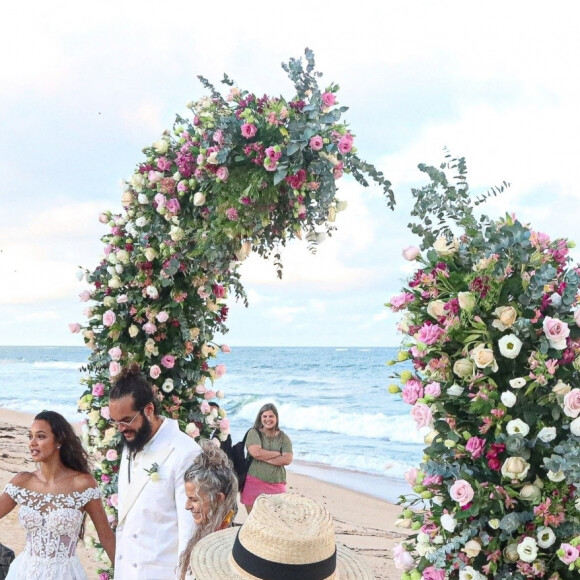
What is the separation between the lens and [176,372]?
16.1 ft

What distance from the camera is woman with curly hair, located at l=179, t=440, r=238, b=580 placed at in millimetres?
2832

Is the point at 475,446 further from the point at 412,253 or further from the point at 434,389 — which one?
the point at 412,253

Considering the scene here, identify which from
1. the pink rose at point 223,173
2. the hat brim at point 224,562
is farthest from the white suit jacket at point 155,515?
the pink rose at point 223,173

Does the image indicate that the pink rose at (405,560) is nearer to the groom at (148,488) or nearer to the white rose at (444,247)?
the groom at (148,488)

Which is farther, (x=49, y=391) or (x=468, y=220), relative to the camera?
(x=49, y=391)

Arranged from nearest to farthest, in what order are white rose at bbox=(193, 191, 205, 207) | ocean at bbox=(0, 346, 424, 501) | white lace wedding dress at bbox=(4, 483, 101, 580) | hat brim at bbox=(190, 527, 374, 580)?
hat brim at bbox=(190, 527, 374, 580) < white lace wedding dress at bbox=(4, 483, 101, 580) < white rose at bbox=(193, 191, 205, 207) < ocean at bbox=(0, 346, 424, 501)

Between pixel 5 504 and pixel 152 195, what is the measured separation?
209 cm

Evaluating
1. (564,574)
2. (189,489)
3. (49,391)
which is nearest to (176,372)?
(189,489)

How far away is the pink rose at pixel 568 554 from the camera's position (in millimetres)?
2838

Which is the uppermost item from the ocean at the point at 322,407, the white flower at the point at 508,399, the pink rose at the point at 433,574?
the white flower at the point at 508,399

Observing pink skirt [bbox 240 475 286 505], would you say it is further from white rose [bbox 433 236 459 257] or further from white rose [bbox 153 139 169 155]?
white rose [bbox 433 236 459 257]

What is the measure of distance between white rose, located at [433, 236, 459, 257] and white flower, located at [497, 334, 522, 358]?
49 cm

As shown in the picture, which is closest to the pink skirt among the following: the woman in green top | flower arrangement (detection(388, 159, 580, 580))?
the woman in green top

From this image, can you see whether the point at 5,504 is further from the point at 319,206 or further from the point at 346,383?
the point at 346,383
